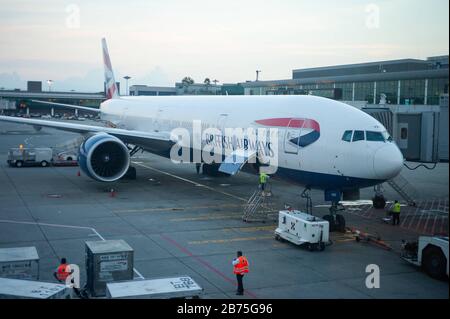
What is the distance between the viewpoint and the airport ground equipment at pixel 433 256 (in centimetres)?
1416

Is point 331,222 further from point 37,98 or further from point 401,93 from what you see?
point 37,98

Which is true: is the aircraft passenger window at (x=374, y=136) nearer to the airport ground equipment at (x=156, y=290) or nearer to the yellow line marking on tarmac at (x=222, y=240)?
the yellow line marking on tarmac at (x=222, y=240)

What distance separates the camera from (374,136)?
18500 millimetres

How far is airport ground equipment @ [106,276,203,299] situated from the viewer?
10.8 meters

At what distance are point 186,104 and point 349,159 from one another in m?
15.8

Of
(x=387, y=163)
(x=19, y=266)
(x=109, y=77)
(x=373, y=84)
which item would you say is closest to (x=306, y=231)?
(x=387, y=163)

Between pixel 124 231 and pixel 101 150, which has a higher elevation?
pixel 101 150

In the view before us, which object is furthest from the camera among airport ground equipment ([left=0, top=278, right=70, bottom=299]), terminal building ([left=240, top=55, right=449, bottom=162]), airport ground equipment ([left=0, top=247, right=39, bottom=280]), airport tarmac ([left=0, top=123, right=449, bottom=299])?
terminal building ([left=240, top=55, right=449, bottom=162])

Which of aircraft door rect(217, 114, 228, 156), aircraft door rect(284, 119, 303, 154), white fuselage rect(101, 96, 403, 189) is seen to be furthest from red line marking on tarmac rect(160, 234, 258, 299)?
aircraft door rect(217, 114, 228, 156)

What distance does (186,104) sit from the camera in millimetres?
32188

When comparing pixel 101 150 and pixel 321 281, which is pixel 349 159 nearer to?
pixel 321 281

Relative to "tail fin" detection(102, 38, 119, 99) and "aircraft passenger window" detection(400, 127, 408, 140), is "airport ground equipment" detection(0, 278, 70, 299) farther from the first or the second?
"tail fin" detection(102, 38, 119, 99)

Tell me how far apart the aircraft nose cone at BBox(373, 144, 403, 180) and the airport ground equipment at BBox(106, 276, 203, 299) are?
8.81 meters
